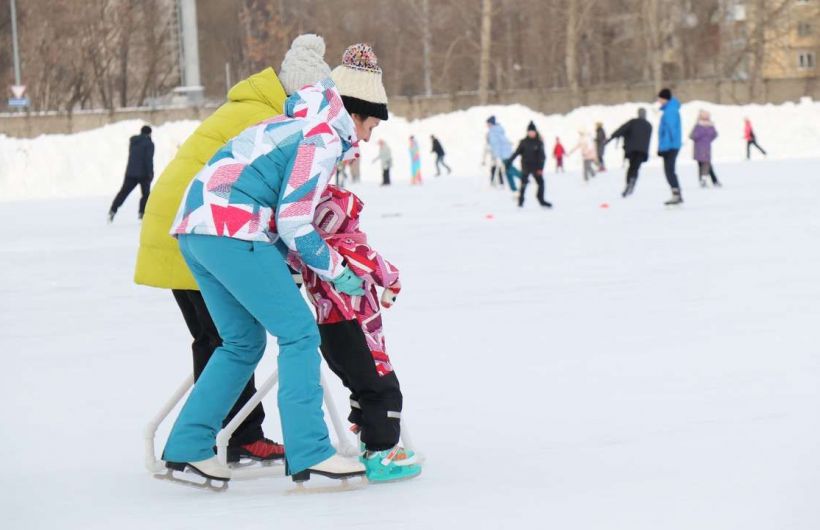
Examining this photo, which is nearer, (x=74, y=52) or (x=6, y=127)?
(x=6, y=127)

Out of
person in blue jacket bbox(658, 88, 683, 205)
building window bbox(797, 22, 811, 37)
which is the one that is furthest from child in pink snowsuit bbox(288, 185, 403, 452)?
building window bbox(797, 22, 811, 37)

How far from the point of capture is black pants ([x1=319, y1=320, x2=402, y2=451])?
3.91 meters

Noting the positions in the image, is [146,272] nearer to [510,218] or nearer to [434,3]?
[510,218]

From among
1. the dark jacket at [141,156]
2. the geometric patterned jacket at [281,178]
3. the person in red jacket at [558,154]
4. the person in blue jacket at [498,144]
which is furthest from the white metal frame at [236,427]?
the person in red jacket at [558,154]

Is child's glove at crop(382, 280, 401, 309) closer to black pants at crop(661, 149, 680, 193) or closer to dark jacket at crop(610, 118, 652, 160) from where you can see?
black pants at crop(661, 149, 680, 193)

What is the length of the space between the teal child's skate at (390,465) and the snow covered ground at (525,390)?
0.14ft

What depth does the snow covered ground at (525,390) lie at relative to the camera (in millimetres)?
3688

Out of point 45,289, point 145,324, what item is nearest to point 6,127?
point 45,289

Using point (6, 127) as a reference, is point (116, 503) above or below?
below

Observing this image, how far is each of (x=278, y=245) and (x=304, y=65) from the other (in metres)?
0.51

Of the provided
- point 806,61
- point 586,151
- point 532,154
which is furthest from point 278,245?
point 806,61

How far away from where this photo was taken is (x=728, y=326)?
267 inches

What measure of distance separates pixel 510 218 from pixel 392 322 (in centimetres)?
825

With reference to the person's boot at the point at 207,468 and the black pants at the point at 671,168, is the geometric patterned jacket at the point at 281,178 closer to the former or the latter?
the person's boot at the point at 207,468
